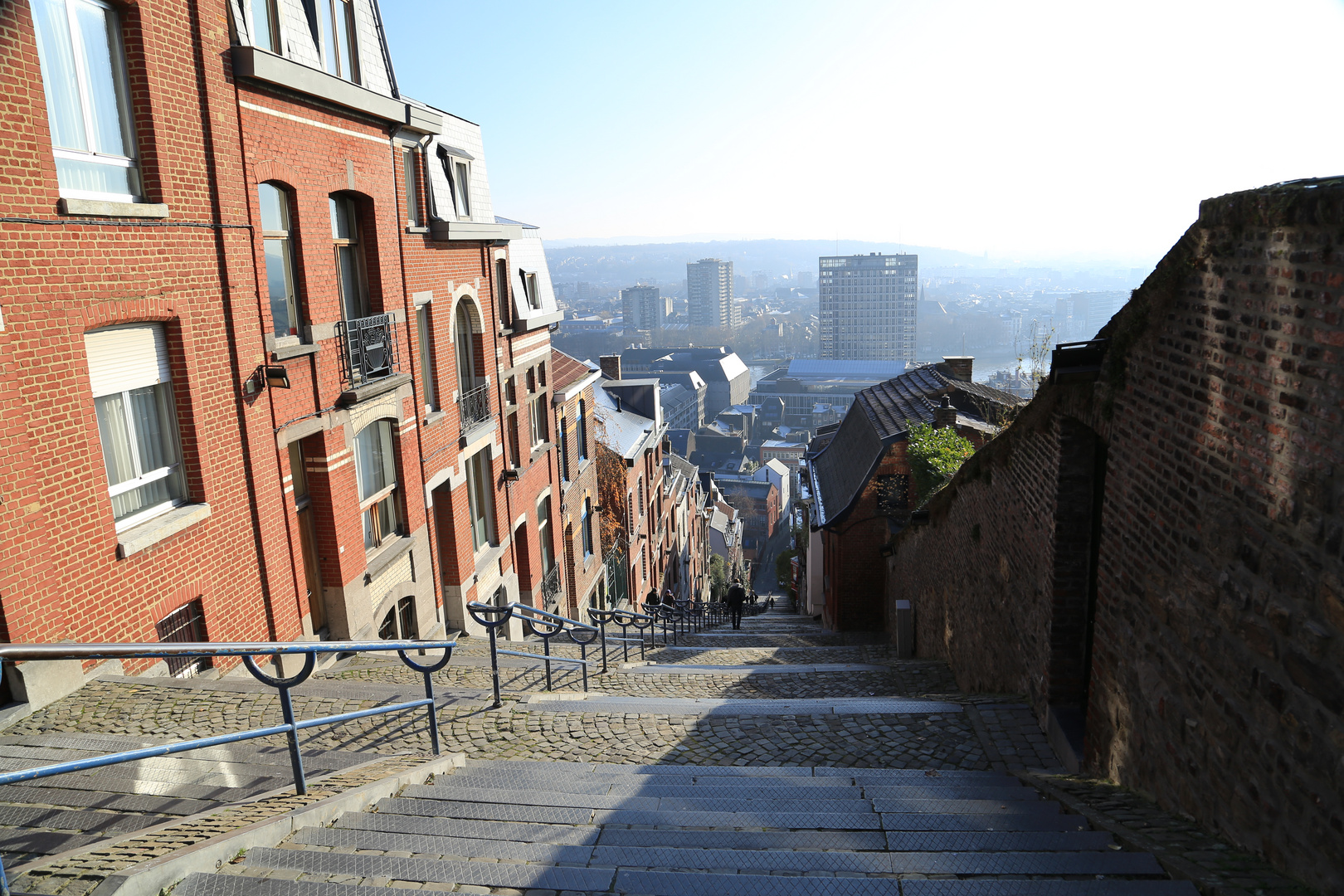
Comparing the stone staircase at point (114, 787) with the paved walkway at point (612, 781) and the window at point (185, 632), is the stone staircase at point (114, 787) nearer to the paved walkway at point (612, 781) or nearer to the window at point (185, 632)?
the paved walkway at point (612, 781)

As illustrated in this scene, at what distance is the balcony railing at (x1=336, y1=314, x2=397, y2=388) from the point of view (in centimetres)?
1103

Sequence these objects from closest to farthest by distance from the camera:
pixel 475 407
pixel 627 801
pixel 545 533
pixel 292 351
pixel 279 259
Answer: pixel 627 801, pixel 292 351, pixel 279 259, pixel 475 407, pixel 545 533

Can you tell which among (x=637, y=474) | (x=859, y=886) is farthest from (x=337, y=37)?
(x=637, y=474)

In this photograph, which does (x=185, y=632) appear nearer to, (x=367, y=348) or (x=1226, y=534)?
(x=367, y=348)

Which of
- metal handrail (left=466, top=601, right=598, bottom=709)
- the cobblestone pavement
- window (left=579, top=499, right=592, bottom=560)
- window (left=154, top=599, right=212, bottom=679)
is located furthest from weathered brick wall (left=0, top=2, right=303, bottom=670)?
window (left=579, top=499, right=592, bottom=560)

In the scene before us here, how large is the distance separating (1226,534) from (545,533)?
59.8ft

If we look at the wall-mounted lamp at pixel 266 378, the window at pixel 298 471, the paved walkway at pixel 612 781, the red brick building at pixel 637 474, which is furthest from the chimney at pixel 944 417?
the red brick building at pixel 637 474

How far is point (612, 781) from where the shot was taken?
5770 millimetres

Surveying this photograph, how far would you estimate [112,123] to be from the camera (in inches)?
296

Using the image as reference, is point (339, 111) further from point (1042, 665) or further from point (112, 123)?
point (1042, 665)

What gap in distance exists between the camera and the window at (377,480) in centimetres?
1203

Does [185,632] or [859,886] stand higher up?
[859,886]

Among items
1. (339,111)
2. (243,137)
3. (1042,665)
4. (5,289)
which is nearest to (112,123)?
(243,137)

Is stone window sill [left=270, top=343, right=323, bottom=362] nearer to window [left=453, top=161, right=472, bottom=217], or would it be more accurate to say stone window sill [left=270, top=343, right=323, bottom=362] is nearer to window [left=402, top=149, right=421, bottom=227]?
window [left=402, top=149, right=421, bottom=227]
